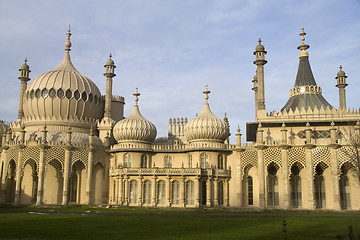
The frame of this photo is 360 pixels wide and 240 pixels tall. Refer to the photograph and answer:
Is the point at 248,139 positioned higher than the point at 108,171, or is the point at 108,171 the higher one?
the point at 248,139

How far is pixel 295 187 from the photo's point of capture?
47.6 metres

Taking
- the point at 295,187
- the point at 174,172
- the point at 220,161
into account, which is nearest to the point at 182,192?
the point at 174,172

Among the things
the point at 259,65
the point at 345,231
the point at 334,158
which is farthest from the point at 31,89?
the point at 345,231

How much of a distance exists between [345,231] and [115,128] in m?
36.5

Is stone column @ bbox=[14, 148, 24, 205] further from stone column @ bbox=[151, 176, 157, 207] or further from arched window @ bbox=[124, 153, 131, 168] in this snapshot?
stone column @ bbox=[151, 176, 157, 207]

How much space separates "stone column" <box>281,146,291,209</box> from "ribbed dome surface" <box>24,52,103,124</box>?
1075 inches

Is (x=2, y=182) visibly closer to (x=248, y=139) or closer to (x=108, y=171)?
(x=108, y=171)

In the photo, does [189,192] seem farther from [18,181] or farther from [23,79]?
[23,79]

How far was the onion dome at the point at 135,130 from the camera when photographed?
51.4 m

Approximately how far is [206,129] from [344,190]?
17.9 meters

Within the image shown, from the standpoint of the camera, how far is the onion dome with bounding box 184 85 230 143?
49.8 meters

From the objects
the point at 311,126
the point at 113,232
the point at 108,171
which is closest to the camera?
the point at 113,232

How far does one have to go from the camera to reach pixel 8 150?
5041 cm

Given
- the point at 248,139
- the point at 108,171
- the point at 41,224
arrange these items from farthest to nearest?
the point at 248,139 → the point at 108,171 → the point at 41,224
